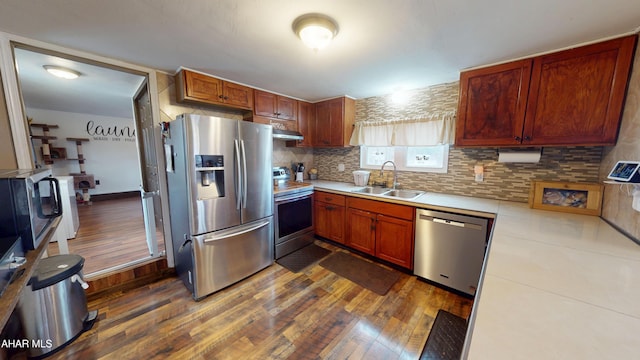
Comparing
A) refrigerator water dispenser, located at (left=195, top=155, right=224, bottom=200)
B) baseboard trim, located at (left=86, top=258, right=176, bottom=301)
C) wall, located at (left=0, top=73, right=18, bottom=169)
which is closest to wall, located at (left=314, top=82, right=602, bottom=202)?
refrigerator water dispenser, located at (left=195, top=155, right=224, bottom=200)

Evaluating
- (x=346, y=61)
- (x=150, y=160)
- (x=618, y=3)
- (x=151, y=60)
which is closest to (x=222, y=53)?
(x=151, y=60)

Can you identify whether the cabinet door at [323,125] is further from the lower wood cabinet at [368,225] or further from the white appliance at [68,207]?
the white appliance at [68,207]

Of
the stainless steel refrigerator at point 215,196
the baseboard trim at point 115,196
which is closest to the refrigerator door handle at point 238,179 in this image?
the stainless steel refrigerator at point 215,196

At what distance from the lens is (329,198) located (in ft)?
9.60

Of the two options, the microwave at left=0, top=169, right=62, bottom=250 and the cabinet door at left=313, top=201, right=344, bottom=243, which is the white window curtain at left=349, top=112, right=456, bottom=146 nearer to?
the cabinet door at left=313, top=201, right=344, bottom=243

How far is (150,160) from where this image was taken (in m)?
2.48

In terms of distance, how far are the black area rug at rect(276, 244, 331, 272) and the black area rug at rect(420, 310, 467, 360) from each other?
1.37m

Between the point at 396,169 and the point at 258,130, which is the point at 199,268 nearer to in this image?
the point at 258,130

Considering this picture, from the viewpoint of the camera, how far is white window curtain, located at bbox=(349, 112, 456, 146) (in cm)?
243

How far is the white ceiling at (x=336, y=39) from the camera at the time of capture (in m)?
1.22

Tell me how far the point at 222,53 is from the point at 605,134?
2.93 meters

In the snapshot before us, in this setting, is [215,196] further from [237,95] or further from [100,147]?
[100,147]

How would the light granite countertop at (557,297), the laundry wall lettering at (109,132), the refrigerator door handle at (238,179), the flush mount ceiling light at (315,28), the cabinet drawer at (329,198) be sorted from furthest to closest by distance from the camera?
the laundry wall lettering at (109,132) < the cabinet drawer at (329,198) < the refrigerator door handle at (238,179) < the flush mount ceiling light at (315,28) < the light granite countertop at (557,297)

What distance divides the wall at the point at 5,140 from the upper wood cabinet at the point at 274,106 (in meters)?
Answer: 1.87
